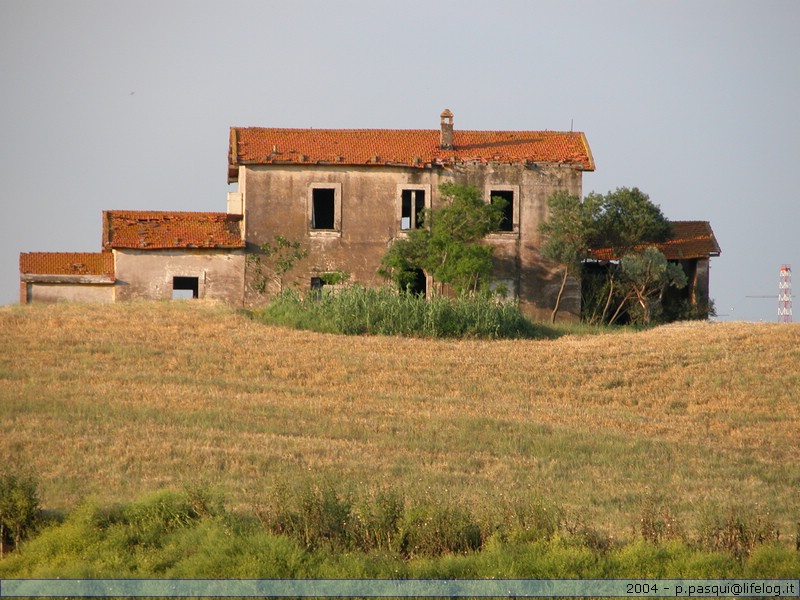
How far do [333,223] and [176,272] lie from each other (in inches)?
189

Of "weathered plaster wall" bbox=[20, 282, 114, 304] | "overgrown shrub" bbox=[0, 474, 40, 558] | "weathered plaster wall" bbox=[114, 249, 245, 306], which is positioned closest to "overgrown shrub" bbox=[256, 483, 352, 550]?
"overgrown shrub" bbox=[0, 474, 40, 558]

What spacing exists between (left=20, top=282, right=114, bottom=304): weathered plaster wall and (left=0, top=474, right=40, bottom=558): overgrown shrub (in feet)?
70.5

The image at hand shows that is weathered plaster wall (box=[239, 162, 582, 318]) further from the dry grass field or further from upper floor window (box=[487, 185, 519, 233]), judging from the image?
the dry grass field

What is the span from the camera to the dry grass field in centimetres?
1408

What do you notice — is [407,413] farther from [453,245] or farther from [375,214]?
[375,214]

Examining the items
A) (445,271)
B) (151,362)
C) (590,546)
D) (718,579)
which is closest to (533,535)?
(590,546)

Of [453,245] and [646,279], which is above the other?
[453,245]

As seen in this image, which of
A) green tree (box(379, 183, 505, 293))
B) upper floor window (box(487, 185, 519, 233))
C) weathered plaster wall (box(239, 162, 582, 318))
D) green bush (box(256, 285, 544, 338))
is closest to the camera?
green bush (box(256, 285, 544, 338))

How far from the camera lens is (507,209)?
1335 inches

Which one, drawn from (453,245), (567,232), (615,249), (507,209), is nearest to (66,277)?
(453,245)

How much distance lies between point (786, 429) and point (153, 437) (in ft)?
33.3

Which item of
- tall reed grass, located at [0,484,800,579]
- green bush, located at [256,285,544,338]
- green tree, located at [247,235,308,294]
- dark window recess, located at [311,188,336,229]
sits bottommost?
tall reed grass, located at [0,484,800,579]

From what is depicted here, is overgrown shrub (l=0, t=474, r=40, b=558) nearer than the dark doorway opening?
Yes

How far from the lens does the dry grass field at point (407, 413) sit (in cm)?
1408
